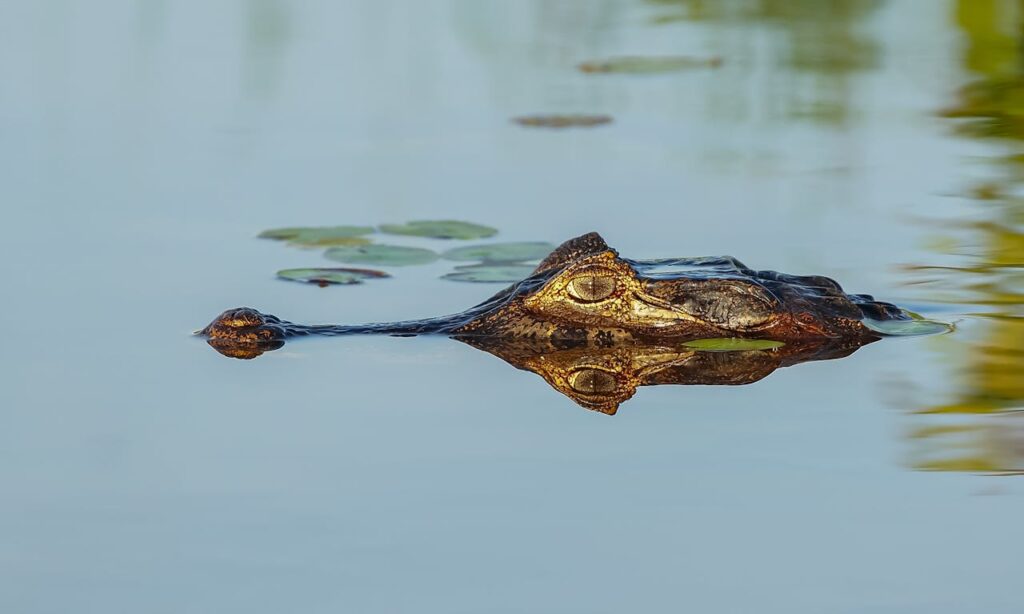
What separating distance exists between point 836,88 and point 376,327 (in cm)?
596

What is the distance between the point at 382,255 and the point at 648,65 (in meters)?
4.86

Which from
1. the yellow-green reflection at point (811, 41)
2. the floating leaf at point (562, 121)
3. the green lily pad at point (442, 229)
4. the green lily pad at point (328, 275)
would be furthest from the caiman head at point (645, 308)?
the yellow-green reflection at point (811, 41)

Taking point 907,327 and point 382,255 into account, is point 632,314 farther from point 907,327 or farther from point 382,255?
point 382,255

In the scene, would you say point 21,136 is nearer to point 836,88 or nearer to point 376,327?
point 376,327

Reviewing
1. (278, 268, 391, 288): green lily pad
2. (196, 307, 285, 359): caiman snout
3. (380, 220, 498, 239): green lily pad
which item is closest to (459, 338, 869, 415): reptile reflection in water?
(196, 307, 285, 359): caiman snout

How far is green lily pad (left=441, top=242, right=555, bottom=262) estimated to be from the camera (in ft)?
23.4

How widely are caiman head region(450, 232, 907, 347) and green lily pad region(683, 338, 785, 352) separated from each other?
0.02 m

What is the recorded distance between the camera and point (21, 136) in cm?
950

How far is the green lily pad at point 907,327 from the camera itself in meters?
6.05

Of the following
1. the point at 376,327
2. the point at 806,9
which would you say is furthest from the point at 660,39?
the point at 376,327

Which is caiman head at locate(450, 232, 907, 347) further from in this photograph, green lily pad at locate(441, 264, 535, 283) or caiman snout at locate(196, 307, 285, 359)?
green lily pad at locate(441, 264, 535, 283)

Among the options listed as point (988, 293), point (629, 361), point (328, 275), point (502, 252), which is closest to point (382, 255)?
point (328, 275)

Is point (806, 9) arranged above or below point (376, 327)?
above

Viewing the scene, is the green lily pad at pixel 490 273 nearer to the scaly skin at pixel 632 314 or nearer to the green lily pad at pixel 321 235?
the green lily pad at pixel 321 235
